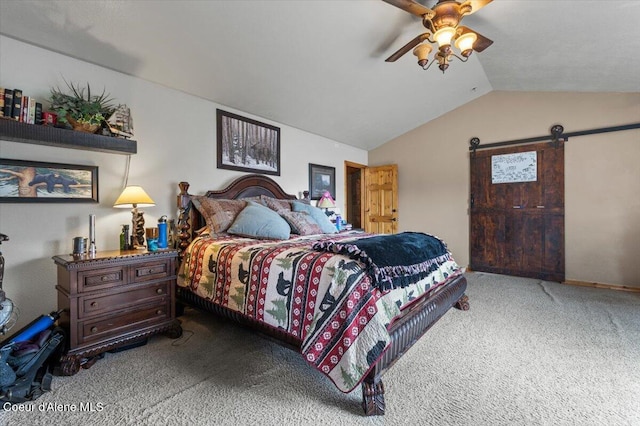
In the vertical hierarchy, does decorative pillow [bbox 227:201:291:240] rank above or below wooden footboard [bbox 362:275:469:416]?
above

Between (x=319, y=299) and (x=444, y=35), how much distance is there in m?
2.15

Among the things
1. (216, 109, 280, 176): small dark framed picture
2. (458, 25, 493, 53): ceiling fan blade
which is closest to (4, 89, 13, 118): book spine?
(216, 109, 280, 176): small dark framed picture

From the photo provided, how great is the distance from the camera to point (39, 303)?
2229 millimetres

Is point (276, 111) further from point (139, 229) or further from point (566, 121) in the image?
point (566, 121)

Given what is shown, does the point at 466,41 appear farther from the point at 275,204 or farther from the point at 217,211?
the point at 217,211

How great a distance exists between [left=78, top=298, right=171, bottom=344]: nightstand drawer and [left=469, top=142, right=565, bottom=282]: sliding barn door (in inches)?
183

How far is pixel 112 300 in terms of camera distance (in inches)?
80.0

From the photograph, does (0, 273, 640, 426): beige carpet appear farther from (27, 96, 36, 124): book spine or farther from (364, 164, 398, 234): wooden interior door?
(364, 164, 398, 234): wooden interior door

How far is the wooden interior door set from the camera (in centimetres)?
555

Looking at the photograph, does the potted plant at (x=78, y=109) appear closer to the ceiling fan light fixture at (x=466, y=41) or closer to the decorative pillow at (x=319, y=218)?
the decorative pillow at (x=319, y=218)

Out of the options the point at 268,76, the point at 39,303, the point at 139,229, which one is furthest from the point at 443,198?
the point at 39,303

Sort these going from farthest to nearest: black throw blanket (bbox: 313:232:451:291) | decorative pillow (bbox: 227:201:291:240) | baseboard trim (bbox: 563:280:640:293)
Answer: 1. baseboard trim (bbox: 563:280:640:293)
2. decorative pillow (bbox: 227:201:291:240)
3. black throw blanket (bbox: 313:232:451:291)

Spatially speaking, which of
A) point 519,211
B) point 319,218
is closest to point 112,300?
point 319,218

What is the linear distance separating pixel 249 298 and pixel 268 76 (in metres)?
2.43
